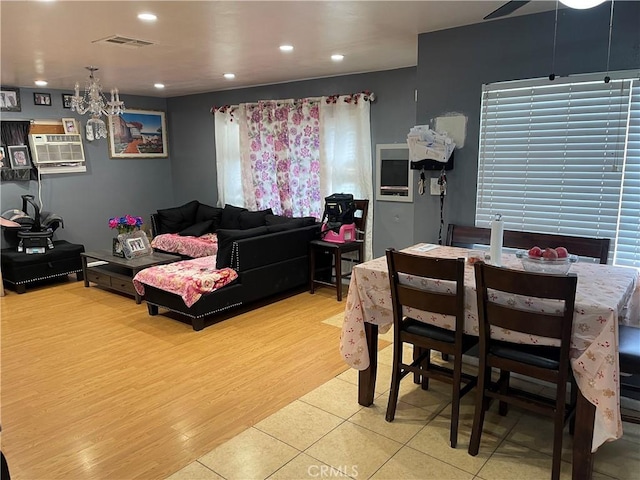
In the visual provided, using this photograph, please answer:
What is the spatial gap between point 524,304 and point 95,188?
Answer: 21.2ft

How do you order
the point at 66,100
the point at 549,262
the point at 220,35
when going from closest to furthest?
the point at 549,262 → the point at 220,35 → the point at 66,100

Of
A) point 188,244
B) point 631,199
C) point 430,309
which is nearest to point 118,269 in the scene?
point 188,244

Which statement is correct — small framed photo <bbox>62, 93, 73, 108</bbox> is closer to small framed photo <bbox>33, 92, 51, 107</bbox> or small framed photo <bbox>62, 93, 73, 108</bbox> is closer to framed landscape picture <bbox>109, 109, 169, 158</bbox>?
small framed photo <bbox>33, 92, 51, 107</bbox>

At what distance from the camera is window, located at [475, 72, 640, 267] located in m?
2.88

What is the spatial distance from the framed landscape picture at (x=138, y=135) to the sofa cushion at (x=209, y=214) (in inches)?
53.4

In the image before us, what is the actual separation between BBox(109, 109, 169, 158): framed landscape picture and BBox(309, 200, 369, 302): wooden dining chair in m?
3.75

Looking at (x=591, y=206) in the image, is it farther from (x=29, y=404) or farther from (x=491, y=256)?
(x=29, y=404)

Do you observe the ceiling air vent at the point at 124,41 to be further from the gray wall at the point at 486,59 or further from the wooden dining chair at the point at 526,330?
the wooden dining chair at the point at 526,330

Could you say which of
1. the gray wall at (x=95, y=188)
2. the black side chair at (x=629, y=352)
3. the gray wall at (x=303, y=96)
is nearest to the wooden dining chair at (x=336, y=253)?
the gray wall at (x=303, y=96)

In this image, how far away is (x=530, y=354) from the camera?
2287 millimetres

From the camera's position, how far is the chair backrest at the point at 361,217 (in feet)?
17.9

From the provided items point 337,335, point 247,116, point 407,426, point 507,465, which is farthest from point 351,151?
point 507,465

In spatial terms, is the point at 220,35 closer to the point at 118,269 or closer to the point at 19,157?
the point at 118,269

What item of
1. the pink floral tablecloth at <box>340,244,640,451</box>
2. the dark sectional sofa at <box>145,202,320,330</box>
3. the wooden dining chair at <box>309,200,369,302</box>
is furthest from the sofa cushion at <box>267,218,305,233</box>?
the pink floral tablecloth at <box>340,244,640,451</box>
